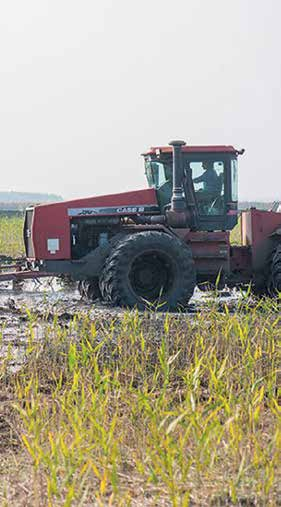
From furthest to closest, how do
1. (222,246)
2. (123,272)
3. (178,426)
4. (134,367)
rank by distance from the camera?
(222,246) → (123,272) → (134,367) → (178,426)

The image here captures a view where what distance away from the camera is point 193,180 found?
1056 cm

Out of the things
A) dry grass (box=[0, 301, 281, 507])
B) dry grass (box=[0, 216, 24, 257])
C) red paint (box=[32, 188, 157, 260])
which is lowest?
dry grass (box=[0, 216, 24, 257])

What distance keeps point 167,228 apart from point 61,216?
123 centimetres

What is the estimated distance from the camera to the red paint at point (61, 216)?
10516mm

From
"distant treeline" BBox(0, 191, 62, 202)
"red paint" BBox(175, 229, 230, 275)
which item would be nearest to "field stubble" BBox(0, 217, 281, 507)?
"red paint" BBox(175, 229, 230, 275)

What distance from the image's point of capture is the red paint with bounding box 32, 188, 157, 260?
10.5m

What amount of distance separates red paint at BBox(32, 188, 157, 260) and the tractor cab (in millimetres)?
278

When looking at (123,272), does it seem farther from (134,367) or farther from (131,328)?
(134,367)

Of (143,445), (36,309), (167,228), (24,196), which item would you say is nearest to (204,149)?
(167,228)

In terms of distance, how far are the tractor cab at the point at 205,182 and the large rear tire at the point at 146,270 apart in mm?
668

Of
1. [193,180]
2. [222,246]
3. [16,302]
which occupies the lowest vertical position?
[16,302]

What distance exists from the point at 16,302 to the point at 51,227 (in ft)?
3.33

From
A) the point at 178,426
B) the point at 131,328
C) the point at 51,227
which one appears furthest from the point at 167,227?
the point at 178,426

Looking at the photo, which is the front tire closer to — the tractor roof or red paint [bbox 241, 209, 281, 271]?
red paint [bbox 241, 209, 281, 271]
